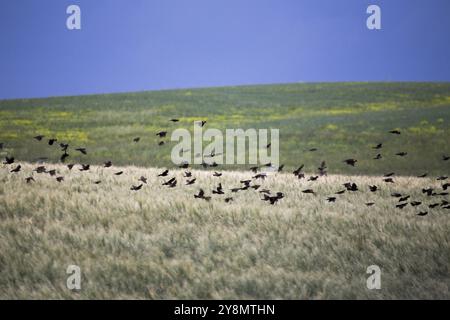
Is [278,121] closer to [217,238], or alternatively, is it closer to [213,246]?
[217,238]

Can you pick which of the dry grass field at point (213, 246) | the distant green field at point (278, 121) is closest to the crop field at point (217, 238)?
the dry grass field at point (213, 246)

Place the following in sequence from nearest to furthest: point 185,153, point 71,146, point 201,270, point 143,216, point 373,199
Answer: point 201,270 → point 143,216 → point 373,199 → point 185,153 → point 71,146

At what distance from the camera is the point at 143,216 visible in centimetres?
869

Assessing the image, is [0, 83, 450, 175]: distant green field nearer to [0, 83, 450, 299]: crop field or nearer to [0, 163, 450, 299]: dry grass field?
[0, 83, 450, 299]: crop field

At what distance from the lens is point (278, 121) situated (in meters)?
44.3

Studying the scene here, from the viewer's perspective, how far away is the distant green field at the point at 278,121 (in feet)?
92.5

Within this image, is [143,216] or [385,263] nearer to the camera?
[385,263]

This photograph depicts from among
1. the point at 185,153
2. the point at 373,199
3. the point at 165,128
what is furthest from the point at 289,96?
the point at 373,199

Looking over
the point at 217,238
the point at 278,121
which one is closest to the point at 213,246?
the point at 217,238

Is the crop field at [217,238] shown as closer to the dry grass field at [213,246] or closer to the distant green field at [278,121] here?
the dry grass field at [213,246]

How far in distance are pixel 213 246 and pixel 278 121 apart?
38076mm

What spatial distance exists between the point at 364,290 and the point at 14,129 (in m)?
39.2

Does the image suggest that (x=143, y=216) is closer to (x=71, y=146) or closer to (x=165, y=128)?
(x=71, y=146)

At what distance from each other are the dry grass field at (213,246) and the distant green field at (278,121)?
15.7 m
